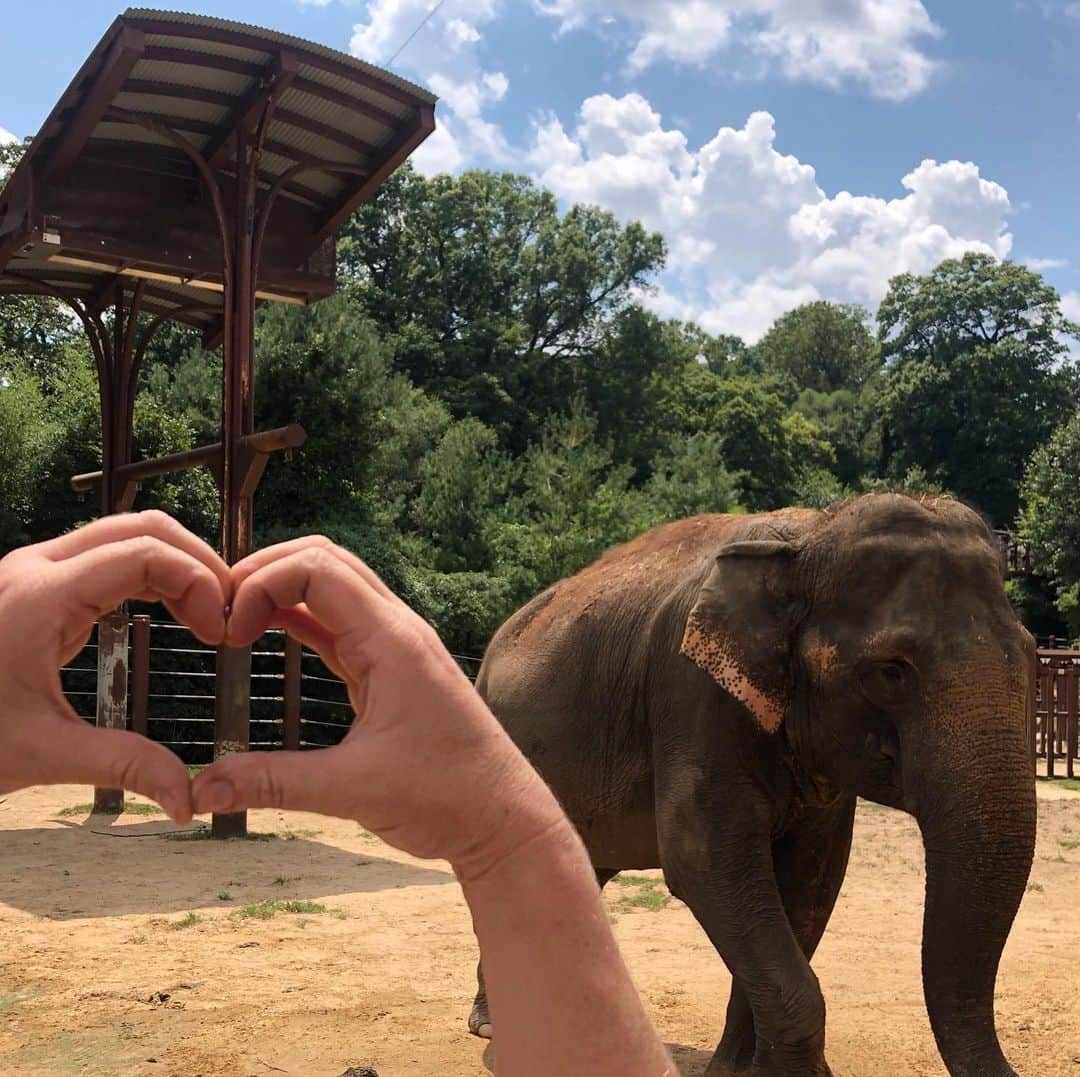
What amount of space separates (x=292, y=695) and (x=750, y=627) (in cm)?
958

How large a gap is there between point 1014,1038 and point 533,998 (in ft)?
15.8

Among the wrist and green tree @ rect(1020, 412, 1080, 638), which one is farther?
green tree @ rect(1020, 412, 1080, 638)

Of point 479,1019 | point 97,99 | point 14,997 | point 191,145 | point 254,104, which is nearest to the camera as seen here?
point 479,1019

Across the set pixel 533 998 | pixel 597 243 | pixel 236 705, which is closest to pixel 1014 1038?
pixel 533 998

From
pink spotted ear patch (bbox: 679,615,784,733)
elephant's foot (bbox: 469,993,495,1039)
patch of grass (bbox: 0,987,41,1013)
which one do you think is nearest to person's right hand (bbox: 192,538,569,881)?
pink spotted ear patch (bbox: 679,615,784,733)

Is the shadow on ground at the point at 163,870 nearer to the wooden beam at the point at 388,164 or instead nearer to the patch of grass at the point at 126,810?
the patch of grass at the point at 126,810

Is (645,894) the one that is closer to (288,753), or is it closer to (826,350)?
(288,753)

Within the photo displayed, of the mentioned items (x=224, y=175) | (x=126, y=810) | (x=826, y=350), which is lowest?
(x=126, y=810)

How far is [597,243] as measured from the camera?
4047cm

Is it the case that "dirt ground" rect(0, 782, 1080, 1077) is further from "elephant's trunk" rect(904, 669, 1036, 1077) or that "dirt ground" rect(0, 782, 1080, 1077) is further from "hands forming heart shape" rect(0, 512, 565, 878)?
"hands forming heart shape" rect(0, 512, 565, 878)

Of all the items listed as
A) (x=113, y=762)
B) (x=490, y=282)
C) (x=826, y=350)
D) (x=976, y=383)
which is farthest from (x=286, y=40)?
(x=826, y=350)

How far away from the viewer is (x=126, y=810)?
10930mm

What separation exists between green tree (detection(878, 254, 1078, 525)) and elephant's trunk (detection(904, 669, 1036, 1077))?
4611 centimetres

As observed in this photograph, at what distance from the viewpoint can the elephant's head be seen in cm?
336
